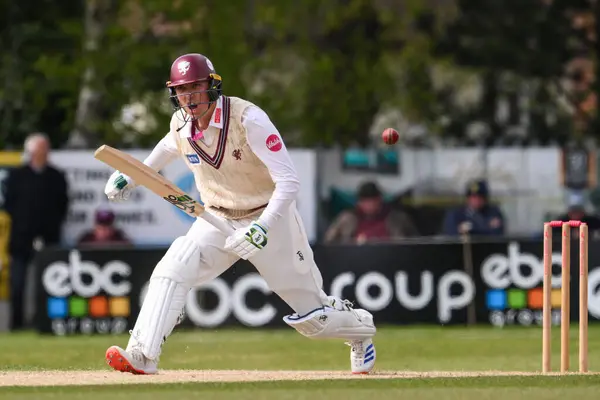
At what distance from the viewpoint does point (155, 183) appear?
32.2 feet

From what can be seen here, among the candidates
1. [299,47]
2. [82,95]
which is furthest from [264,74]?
[82,95]

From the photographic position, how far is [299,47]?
75.2 ft

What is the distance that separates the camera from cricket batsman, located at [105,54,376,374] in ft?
31.7

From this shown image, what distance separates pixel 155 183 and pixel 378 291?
18.7 feet

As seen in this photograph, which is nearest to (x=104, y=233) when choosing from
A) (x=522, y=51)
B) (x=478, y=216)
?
(x=478, y=216)

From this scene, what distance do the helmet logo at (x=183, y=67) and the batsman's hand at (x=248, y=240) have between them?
0.95m

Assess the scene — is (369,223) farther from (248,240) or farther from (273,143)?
(248,240)

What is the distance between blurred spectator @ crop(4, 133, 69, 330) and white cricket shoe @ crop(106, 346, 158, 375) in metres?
6.78

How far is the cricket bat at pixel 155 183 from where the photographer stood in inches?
383

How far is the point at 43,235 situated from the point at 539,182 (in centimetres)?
495

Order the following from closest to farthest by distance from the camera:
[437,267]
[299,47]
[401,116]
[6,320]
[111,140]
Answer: [437,267]
[6,320]
[111,140]
[299,47]
[401,116]

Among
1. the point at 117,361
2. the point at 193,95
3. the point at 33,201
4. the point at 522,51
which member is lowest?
the point at 117,361

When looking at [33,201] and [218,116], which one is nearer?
[218,116]

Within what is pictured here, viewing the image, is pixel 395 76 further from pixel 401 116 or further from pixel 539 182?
pixel 539 182
